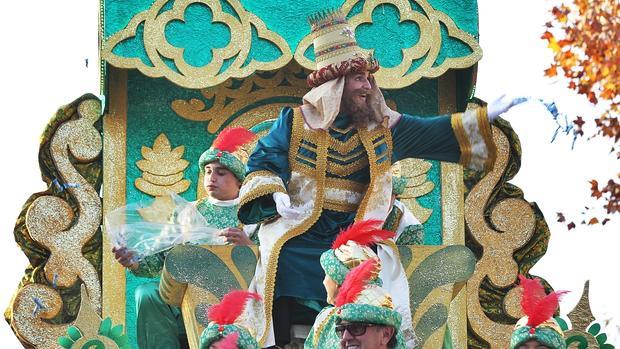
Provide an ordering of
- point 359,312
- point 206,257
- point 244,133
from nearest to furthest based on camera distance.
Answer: point 359,312, point 206,257, point 244,133

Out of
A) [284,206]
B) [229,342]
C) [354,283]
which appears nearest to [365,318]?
[354,283]

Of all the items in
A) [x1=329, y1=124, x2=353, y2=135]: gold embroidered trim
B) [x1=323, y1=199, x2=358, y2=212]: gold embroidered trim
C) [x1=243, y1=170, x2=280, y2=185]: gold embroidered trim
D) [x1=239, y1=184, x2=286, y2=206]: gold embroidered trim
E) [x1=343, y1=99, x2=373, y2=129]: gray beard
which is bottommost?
[x1=323, y1=199, x2=358, y2=212]: gold embroidered trim

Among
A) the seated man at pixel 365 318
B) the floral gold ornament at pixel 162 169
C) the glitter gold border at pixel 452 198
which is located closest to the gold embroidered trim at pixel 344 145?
the seated man at pixel 365 318

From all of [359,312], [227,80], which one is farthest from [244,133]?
[359,312]

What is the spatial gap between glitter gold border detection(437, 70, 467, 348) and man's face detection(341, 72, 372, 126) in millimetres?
1653

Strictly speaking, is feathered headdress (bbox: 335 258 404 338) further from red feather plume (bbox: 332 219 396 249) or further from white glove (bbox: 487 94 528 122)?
white glove (bbox: 487 94 528 122)

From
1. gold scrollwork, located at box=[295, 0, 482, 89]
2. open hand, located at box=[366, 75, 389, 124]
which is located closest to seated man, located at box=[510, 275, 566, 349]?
open hand, located at box=[366, 75, 389, 124]

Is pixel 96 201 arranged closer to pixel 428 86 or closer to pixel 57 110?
pixel 57 110

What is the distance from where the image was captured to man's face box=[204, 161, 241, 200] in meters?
13.8

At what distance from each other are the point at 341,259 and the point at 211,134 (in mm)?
2702

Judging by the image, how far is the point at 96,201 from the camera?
14328mm

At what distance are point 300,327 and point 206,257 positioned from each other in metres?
0.61

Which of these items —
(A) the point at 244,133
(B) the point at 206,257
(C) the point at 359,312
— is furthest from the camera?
(A) the point at 244,133

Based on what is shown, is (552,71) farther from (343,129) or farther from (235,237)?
(235,237)
